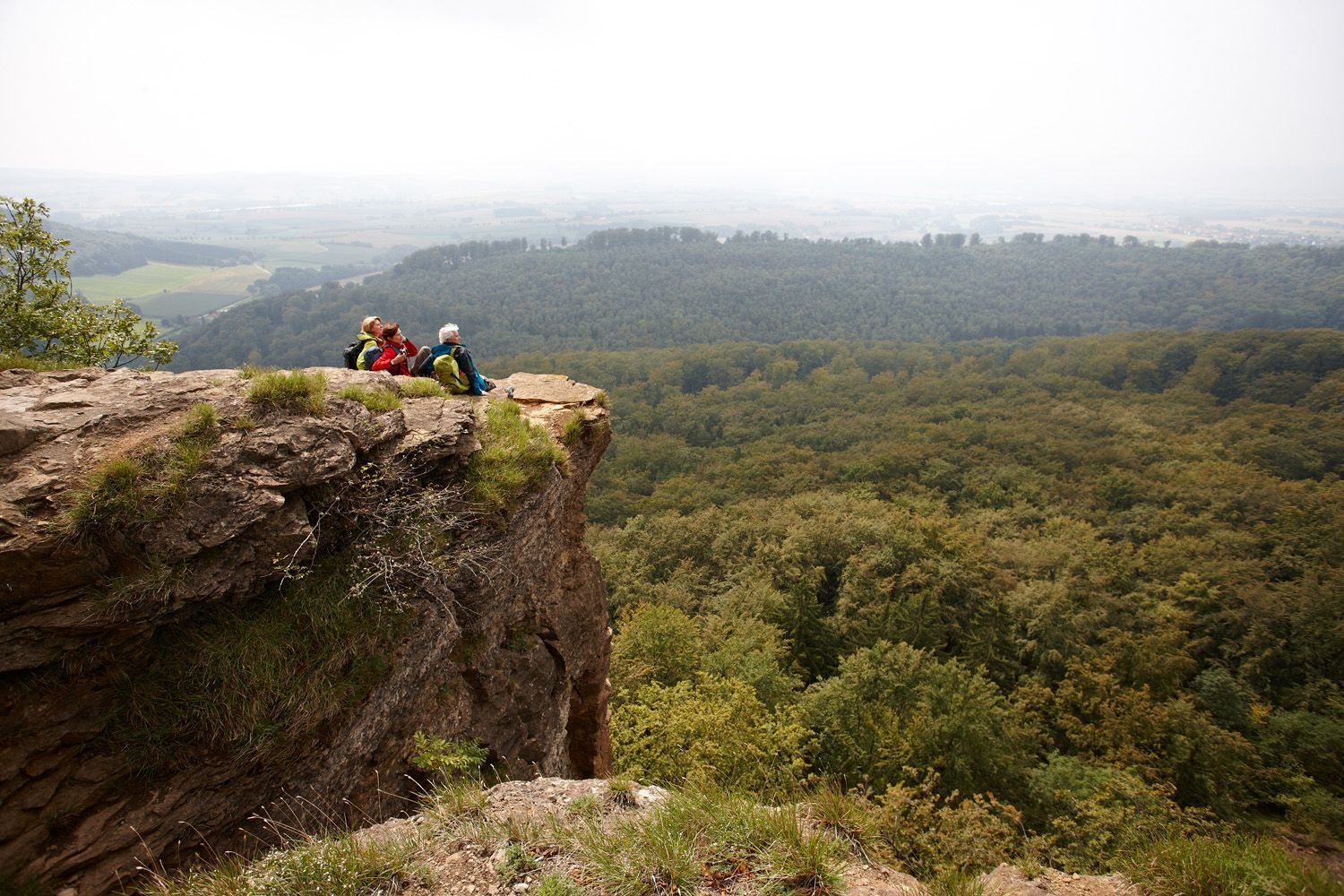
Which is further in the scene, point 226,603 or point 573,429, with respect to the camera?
point 573,429

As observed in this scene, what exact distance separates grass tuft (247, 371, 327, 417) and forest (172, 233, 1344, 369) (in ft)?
349

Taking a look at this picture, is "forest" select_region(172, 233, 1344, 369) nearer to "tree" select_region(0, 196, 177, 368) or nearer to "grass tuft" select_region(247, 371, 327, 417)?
"tree" select_region(0, 196, 177, 368)

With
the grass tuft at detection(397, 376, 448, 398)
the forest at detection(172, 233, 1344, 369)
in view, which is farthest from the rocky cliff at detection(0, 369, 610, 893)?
the forest at detection(172, 233, 1344, 369)

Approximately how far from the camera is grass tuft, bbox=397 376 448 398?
8.42m

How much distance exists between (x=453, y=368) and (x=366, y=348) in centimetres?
172

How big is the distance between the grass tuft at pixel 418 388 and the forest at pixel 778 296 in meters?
105

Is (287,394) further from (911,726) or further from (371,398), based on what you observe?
(911,726)

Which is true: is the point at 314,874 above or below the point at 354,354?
below

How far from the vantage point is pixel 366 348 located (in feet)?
33.0

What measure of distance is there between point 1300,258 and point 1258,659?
192450mm

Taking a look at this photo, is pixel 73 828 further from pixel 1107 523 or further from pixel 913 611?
pixel 1107 523

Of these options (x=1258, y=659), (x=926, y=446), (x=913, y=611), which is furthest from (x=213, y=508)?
(x=926, y=446)

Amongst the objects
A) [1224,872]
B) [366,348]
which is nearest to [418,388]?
[366,348]

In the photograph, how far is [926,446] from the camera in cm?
5572
